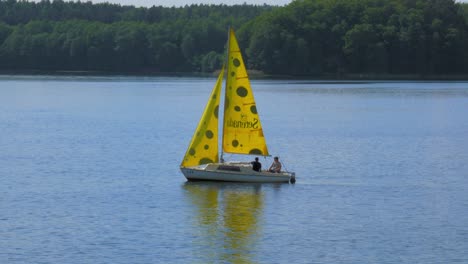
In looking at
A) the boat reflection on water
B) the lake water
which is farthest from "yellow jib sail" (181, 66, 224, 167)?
the lake water

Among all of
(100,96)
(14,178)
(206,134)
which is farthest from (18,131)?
(100,96)

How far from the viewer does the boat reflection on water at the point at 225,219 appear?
36.5 m

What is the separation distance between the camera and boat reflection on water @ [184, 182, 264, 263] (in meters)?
36.5

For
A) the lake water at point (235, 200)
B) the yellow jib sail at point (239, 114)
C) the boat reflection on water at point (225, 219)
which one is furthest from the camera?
the yellow jib sail at point (239, 114)

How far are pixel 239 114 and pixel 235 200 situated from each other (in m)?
5.75

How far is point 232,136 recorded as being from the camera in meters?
51.2

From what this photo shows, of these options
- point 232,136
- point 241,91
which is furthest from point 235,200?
point 241,91

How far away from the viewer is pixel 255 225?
41281mm

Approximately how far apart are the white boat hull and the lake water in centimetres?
40

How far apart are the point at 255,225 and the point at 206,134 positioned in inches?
408

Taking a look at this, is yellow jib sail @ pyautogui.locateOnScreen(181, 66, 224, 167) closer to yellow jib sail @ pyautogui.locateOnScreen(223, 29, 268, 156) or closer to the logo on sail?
yellow jib sail @ pyautogui.locateOnScreen(223, 29, 268, 156)

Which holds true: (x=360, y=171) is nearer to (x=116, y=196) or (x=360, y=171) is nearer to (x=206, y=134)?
(x=206, y=134)

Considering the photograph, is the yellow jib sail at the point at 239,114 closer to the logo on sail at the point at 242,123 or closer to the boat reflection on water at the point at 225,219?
the logo on sail at the point at 242,123

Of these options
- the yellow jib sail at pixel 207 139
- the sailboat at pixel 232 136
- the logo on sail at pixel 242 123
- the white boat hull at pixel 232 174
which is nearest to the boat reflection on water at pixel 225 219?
the white boat hull at pixel 232 174
